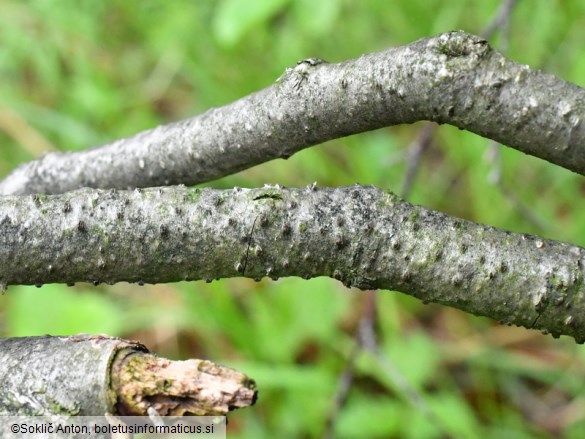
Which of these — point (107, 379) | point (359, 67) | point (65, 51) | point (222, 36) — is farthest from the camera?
point (65, 51)

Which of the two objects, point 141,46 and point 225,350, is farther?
point 141,46

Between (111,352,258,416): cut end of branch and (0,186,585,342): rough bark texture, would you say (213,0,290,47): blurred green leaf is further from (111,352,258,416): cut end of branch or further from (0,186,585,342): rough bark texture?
(111,352,258,416): cut end of branch

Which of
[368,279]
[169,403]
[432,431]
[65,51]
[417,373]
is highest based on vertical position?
[65,51]

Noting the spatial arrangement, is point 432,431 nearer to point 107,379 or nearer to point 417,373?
point 417,373

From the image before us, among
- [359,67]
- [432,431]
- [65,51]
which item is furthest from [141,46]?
[359,67]

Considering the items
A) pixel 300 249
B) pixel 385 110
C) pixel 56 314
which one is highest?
pixel 385 110

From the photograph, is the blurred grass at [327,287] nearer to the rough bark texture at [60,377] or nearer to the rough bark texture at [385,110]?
the rough bark texture at [385,110]

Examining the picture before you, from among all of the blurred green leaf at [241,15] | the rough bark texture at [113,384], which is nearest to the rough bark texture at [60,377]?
the rough bark texture at [113,384]

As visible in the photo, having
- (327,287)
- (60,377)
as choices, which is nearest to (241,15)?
(327,287)

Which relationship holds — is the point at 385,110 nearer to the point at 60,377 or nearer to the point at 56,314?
the point at 60,377
